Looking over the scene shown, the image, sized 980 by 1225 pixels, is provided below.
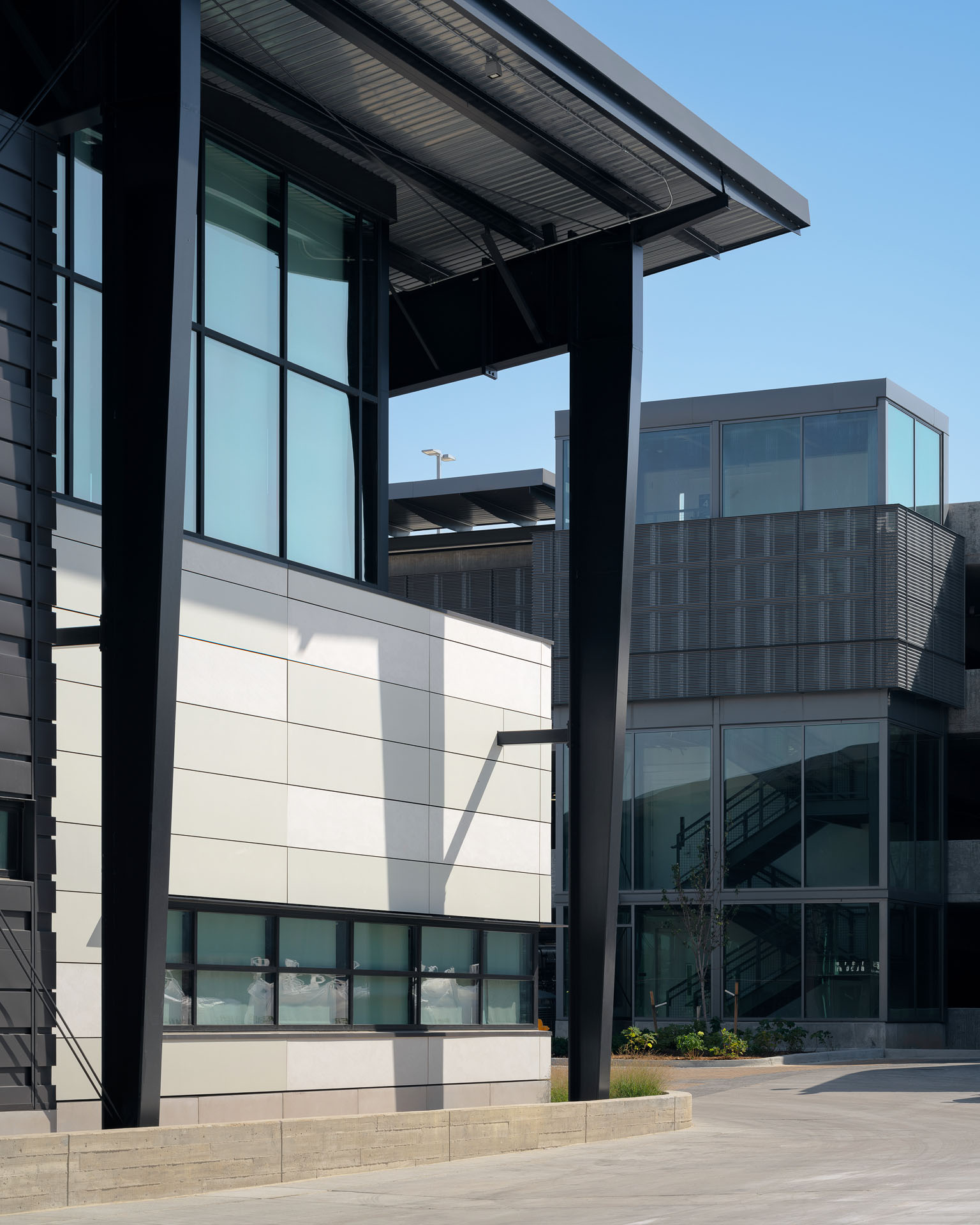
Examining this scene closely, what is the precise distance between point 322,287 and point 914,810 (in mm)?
22760

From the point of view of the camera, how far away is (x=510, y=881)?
21812 mm

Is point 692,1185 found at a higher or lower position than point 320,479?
lower

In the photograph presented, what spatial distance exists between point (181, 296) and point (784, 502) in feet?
82.9

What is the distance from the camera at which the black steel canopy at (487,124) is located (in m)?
17.1

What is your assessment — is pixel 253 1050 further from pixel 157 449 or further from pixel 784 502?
pixel 784 502

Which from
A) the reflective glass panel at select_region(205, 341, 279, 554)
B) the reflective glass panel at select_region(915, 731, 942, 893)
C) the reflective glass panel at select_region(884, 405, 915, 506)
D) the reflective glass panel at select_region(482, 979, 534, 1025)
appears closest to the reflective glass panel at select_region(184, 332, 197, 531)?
the reflective glass panel at select_region(205, 341, 279, 554)

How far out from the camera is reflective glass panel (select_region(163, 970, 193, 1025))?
1642 cm

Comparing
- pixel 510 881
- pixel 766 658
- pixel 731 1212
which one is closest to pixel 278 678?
pixel 510 881

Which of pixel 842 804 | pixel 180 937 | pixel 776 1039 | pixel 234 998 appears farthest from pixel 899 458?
pixel 180 937

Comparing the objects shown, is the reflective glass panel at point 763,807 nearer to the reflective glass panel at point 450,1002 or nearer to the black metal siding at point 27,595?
the reflective glass panel at point 450,1002

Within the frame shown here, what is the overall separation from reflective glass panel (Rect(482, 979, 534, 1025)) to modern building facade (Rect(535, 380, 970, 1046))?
15525 millimetres

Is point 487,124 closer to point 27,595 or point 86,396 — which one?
point 86,396

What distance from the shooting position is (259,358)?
19.3 metres

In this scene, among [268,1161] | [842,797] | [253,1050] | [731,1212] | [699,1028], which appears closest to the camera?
[731,1212]
